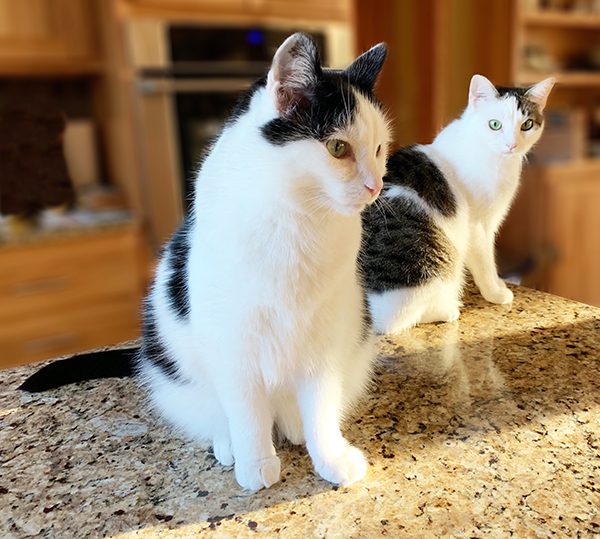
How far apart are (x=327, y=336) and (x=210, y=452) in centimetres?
20

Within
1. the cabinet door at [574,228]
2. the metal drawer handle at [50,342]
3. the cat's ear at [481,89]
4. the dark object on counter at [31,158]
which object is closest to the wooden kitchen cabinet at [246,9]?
the dark object on counter at [31,158]

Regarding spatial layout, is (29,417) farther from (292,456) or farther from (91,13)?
(91,13)

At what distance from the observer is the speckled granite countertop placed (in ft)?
1.70

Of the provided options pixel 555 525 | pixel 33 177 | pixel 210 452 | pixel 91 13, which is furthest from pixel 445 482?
pixel 91 13

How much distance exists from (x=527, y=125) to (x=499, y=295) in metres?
0.32

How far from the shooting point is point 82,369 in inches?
32.4

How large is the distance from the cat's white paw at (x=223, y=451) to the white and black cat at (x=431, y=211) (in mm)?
365

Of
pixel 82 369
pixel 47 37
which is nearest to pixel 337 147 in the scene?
pixel 82 369

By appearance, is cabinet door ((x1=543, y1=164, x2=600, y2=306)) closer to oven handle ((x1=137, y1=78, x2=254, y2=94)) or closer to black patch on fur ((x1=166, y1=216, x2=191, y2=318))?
oven handle ((x1=137, y1=78, x2=254, y2=94))

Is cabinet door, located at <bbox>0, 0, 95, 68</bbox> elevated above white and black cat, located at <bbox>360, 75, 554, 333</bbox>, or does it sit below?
above

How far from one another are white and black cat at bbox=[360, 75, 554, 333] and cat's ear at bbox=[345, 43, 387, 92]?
0.29 metres

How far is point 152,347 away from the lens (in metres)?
0.77

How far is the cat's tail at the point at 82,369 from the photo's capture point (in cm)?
80

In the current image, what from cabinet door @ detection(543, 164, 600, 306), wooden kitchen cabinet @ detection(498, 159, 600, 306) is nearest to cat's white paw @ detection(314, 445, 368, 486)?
wooden kitchen cabinet @ detection(498, 159, 600, 306)
